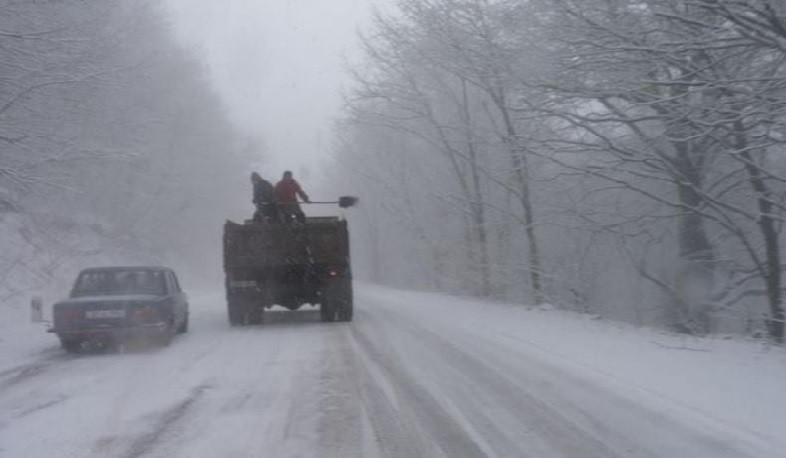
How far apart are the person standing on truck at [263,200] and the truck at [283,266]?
457 mm

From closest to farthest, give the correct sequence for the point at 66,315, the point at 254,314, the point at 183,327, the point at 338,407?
the point at 338,407, the point at 66,315, the point at 183,327, the point at 254,314

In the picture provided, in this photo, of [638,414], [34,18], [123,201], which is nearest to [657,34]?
[638,414]

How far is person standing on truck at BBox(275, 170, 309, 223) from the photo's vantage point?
17.7 meters

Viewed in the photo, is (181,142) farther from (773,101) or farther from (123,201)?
(773,101)

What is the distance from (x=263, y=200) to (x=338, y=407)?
33.2 ft

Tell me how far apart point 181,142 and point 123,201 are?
746 cm

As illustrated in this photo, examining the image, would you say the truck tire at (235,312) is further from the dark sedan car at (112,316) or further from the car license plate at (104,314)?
the car license plate at (104,314)

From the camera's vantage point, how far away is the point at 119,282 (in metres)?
14.8

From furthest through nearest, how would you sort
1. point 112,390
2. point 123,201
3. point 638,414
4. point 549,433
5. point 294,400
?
point 123,201
point 112,390
point 294,400
point 638,414
point 549,433

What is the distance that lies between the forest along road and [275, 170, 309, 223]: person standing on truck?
183 inches

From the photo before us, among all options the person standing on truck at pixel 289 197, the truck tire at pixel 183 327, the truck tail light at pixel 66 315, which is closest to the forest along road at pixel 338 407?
the truck tail light at pixel 66 315

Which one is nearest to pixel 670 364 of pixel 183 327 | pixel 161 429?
pixel 161 429

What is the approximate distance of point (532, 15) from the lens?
49.6 ft

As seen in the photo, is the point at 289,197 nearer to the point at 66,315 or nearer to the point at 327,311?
the point at 327,311
